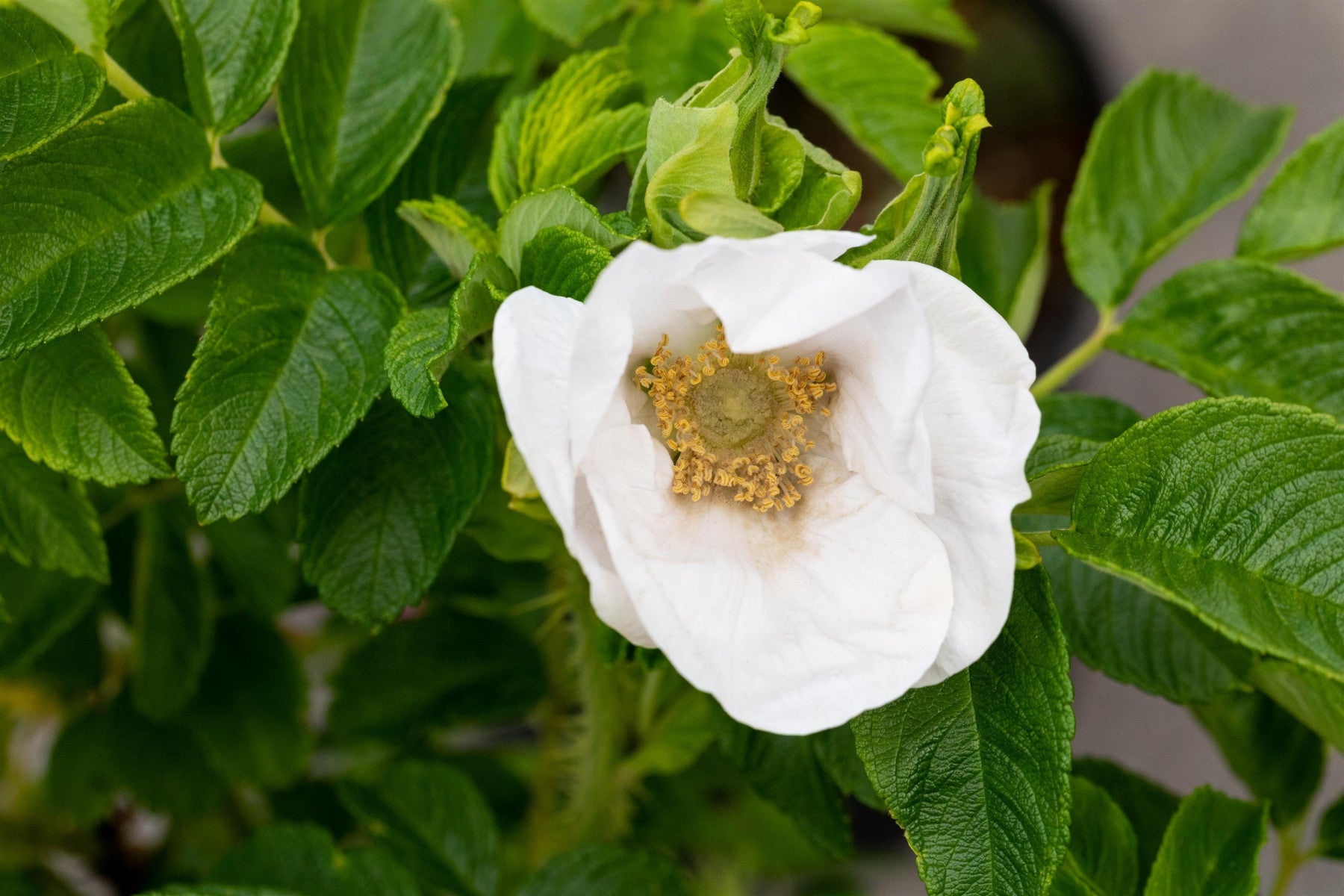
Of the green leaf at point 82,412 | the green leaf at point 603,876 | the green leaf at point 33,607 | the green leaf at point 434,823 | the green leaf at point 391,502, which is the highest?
the green leaf at point 82,412

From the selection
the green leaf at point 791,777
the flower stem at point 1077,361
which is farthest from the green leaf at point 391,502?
the flower stem at point 1077,361

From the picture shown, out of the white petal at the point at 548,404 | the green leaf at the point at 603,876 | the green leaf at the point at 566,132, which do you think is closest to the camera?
the white petal at the point at 548,404

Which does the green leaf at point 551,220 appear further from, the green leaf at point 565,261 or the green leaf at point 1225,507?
A: the green leaf at point 1225,507

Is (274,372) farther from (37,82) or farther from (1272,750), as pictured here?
(1272,750)

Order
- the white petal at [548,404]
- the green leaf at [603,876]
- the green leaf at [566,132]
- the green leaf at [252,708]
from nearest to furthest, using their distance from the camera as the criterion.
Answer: the white petal at [548,404] < the green leaf at [566,132] < the green leaf at [603,876] < the green leaf at [252,708]

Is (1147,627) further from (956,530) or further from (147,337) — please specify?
(147,337)

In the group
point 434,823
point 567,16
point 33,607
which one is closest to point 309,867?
point 434,823

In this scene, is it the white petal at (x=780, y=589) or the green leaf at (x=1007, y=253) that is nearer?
the white petal at (x=780, y=589)

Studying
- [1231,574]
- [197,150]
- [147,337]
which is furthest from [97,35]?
[1231,574]
